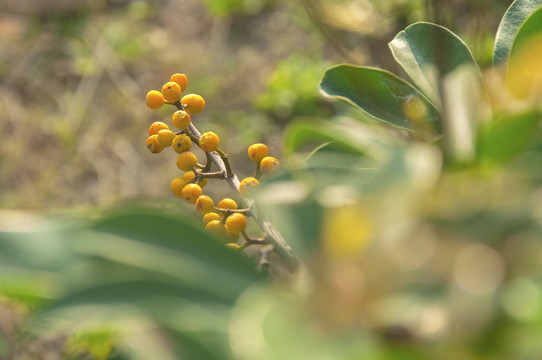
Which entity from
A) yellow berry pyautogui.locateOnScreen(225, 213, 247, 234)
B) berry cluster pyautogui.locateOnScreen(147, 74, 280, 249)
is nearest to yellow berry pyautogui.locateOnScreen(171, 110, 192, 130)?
berry cluster pyautogui.locateOnScreen(147, 74, 280, 249)

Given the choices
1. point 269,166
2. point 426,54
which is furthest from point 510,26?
point 269,166

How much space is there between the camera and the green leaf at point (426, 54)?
48cm

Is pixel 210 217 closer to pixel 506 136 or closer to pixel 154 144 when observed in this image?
pixel 154 144

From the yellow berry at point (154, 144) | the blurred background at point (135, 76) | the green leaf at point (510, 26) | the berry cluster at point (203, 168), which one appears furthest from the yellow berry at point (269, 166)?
the blurred background at point (135, 76)

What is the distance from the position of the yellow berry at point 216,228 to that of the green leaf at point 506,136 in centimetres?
24

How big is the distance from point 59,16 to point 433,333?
2691mm

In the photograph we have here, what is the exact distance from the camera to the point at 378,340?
0.73 ft

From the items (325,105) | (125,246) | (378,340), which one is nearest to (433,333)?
(378,340)

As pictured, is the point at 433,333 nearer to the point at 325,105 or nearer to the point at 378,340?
the point at 378,340

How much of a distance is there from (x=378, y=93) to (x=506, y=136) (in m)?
0.27

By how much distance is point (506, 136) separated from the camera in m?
0.27

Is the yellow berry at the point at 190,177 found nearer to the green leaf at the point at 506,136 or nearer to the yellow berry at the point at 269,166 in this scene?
the yellow berry at the point at 269,166

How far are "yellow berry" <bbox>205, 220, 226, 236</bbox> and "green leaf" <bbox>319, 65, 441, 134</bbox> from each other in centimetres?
16

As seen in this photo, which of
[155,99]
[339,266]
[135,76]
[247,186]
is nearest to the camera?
[339,266]
